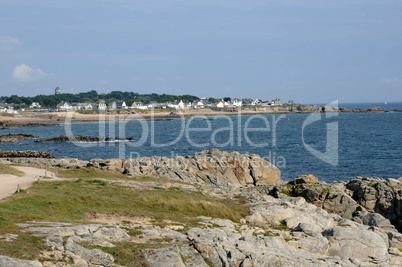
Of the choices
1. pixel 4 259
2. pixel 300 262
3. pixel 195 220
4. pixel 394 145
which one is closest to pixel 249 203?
pixel 195 220

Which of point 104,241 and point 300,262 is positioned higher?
point 104,241

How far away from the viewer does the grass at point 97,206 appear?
822 inches

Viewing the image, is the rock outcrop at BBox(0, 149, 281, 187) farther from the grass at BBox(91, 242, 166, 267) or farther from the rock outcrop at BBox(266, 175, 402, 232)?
the grass at BBox(91, 242, 166, 267)

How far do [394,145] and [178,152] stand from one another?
45100 millimetres

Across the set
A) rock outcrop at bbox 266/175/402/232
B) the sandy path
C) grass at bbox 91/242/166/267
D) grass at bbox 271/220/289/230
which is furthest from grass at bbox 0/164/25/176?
grass at bbox 271/220/289/230

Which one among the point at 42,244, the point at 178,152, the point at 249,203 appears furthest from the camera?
the point at 178,152

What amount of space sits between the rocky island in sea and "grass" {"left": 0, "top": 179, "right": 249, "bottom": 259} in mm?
60

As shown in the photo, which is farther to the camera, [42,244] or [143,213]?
[143,213]

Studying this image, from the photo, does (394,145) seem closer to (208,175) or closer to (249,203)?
(208,175)

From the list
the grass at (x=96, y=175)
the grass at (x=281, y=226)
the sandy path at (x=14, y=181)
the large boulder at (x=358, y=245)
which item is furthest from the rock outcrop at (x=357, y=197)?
the sandy path at (x=14, y=181)

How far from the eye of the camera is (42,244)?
15.8 m

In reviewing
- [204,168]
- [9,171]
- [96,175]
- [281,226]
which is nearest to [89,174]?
[96,175]

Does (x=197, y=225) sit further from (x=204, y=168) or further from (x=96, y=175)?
(x=204, y=168)

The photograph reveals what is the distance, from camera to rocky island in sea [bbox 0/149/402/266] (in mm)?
16562
